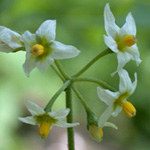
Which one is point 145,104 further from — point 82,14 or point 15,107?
point 15,107

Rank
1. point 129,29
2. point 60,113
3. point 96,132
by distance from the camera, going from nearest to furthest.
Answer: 1. point 60,113
2. point 96,132
3. point 129,29

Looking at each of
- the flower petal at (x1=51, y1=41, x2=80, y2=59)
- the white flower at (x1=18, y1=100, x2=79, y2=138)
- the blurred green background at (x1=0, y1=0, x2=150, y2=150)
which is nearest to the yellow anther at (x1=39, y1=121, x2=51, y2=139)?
the white flower at (x1=18, y1=100, x2=79, y2=138)

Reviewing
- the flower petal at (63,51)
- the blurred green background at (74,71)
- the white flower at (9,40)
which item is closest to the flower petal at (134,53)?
the flower petal at (63,51)

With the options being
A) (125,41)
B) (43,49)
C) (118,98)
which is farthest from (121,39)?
(43,49)

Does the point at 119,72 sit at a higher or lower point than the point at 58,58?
lower

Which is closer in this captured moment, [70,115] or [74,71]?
[70,115]

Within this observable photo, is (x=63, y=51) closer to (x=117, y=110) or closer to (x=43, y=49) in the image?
(x=43, y=49)

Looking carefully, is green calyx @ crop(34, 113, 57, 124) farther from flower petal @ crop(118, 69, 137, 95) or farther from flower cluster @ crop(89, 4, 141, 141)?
flower petal @ crop(118, 69, 137, 95)
